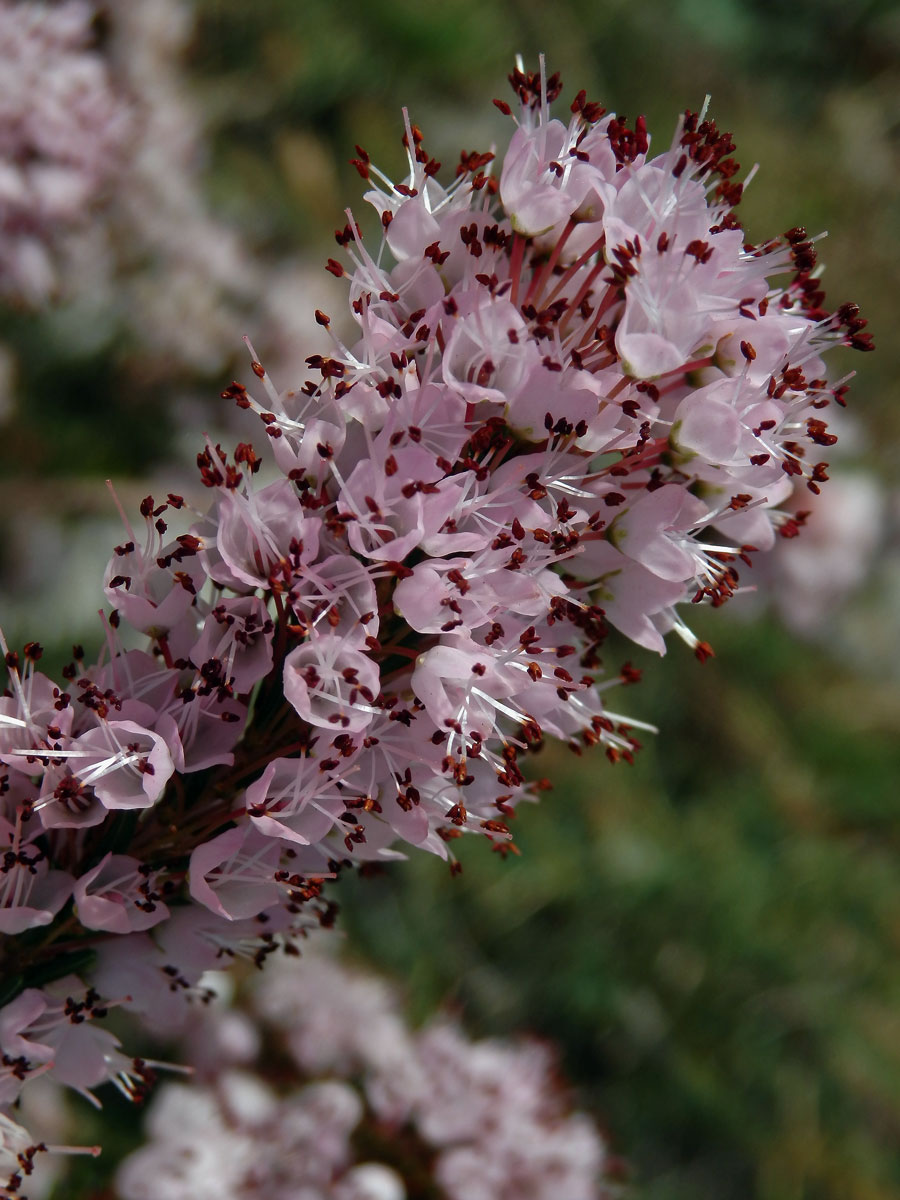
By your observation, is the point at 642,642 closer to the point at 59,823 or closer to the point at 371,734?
the point at 371,734

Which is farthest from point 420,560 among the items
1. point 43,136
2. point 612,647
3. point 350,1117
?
point 612,647

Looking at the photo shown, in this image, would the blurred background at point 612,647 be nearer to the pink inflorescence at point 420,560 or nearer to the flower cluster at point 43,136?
the flower cluster at point 43,136

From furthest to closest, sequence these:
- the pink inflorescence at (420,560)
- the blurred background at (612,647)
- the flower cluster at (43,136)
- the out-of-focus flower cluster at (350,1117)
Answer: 1. the blurred background at (612,647)
2. the flower cluster at (43,136)
3. the out-of-focus flower cluster at (350,1117)
4. the pink inflorescence at (420,560)

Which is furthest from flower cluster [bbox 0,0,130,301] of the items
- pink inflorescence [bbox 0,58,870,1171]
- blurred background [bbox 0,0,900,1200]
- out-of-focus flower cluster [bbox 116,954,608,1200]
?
out-of-focus flower cluster [bbox 116,954,608,1200]

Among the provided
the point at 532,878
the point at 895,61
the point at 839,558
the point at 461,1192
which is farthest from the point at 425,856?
the point at 895,61

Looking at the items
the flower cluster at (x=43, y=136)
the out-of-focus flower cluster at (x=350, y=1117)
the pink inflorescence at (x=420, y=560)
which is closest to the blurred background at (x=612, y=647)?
the flower cluster at (x=43, y=136)

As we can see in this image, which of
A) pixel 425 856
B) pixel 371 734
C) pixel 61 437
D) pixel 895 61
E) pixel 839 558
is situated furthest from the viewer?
pixel 895 61

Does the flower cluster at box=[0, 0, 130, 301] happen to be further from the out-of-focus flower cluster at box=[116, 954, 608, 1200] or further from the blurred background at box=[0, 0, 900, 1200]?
the out-of-focus flower cluster at box=[116, 954, 608, 1200]
